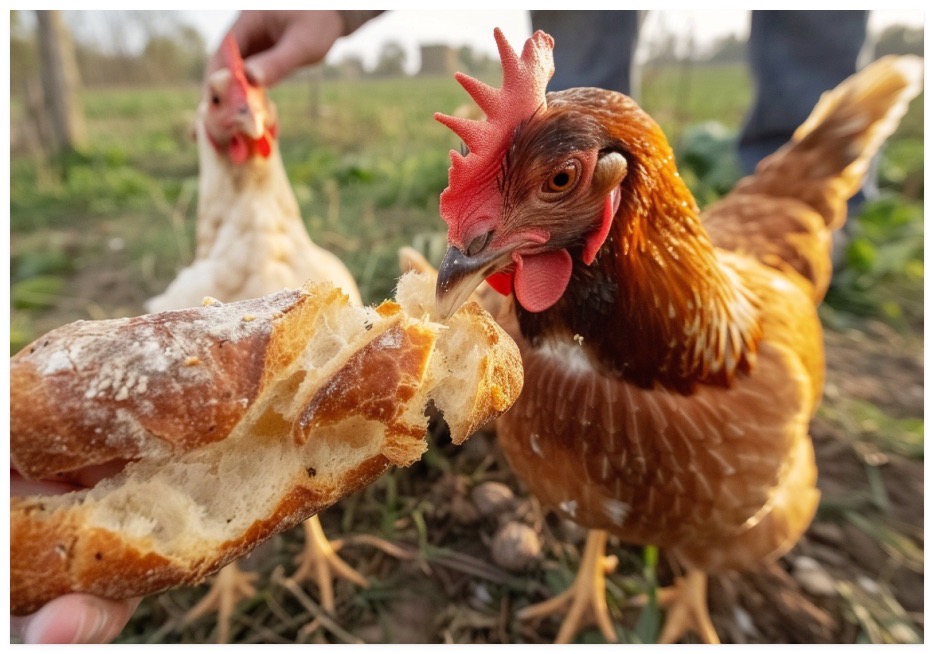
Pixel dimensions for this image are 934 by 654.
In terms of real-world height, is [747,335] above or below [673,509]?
above

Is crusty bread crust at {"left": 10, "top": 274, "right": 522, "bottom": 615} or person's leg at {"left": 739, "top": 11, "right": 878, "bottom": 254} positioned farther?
person's leg at {"left": 739, "top": 11, "right": 878, "bottom": 254}

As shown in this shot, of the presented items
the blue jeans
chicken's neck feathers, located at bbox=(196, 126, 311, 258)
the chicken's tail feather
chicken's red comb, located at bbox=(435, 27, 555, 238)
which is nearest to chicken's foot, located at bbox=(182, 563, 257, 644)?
chicken's neck feathers, located at bbox=(196, 126, 311, 258)

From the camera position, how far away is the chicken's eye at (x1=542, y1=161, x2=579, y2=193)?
0.77 metres

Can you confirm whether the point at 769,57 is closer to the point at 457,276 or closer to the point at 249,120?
the point at 249,120

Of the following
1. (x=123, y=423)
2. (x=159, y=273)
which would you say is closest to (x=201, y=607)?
(x=123, y=423)

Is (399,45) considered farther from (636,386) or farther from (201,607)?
(201,607)

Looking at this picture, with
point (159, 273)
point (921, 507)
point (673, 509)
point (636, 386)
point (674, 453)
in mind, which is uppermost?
point (636, 386)

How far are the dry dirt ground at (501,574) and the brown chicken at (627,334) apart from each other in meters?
0.11

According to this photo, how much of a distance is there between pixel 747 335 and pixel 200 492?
3.06ft

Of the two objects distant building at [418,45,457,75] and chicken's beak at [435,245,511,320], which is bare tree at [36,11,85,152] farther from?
chicken's beak at [435,245,511,320]

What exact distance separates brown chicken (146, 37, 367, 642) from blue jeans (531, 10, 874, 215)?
2.77 ft

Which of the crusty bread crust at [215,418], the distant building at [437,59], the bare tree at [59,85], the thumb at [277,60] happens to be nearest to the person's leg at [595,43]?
the distant building at [437,59]

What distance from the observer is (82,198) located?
4.09m

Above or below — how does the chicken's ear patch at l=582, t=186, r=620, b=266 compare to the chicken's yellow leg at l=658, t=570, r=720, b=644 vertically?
above
